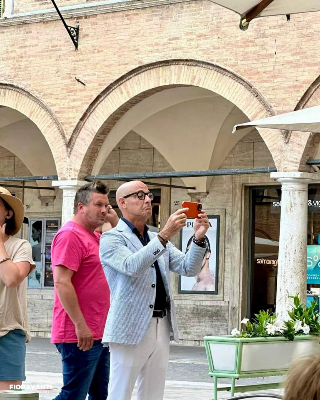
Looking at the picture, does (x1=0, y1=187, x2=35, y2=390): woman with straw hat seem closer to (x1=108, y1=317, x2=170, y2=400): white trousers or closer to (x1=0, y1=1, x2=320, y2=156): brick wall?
(x1=108, y1=317, x2=170, y2=400): white trousers

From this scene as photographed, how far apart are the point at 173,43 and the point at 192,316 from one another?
5.39 metres

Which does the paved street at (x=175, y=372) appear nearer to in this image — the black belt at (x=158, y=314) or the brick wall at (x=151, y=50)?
the brick wall at (x=151, y=50)

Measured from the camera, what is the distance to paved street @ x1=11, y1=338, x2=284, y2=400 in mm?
9961

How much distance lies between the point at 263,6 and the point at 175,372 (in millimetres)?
7126

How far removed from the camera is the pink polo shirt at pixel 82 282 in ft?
17.2

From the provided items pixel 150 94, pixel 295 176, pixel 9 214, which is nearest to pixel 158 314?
pixel 9 214

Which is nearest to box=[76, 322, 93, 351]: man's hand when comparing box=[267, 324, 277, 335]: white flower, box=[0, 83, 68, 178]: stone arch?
box=[267, 324, 277, 335]: white flower

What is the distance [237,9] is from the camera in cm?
633

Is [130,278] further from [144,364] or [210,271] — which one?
[210,271]

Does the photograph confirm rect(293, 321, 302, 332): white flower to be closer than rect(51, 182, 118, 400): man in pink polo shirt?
No

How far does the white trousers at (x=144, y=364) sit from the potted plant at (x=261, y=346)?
1.86 m

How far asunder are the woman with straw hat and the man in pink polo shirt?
0.22 m

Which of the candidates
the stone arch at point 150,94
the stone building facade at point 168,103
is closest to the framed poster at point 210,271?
the stone building facade at point 168,103

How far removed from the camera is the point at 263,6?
623cm
